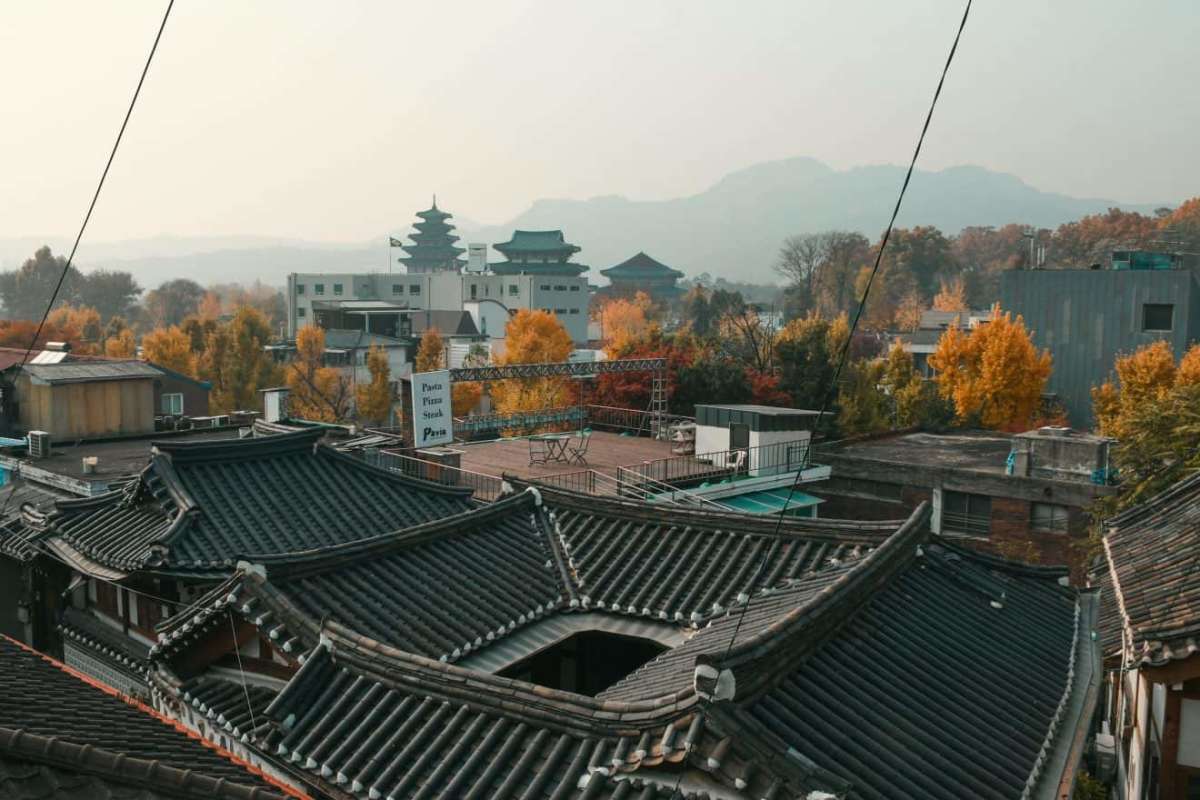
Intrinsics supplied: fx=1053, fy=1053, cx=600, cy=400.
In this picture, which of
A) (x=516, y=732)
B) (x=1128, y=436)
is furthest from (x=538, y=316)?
(x=516, y=732)

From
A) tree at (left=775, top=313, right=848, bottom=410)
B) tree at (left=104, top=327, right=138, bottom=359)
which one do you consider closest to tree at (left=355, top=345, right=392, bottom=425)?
tree at (left=104, top=327, right=138, bottom=359)

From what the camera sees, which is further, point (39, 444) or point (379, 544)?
point (39, 444)

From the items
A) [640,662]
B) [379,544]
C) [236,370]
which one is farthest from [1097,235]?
[379,544]

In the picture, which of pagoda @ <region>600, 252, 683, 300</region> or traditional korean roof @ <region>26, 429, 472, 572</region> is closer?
traditional korean roof @ <region>26, 429, 472, 572</region>

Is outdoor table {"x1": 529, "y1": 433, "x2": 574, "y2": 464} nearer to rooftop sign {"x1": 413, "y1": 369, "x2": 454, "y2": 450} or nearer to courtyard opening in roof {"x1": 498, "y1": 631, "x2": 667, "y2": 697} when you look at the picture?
rooftop sign {"x1": 413, "y1": 369, "x2": 454, "y2": 450}

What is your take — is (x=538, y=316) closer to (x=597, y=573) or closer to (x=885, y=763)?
(x=597, y=573)

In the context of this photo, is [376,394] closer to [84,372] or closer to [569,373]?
[569,373]
